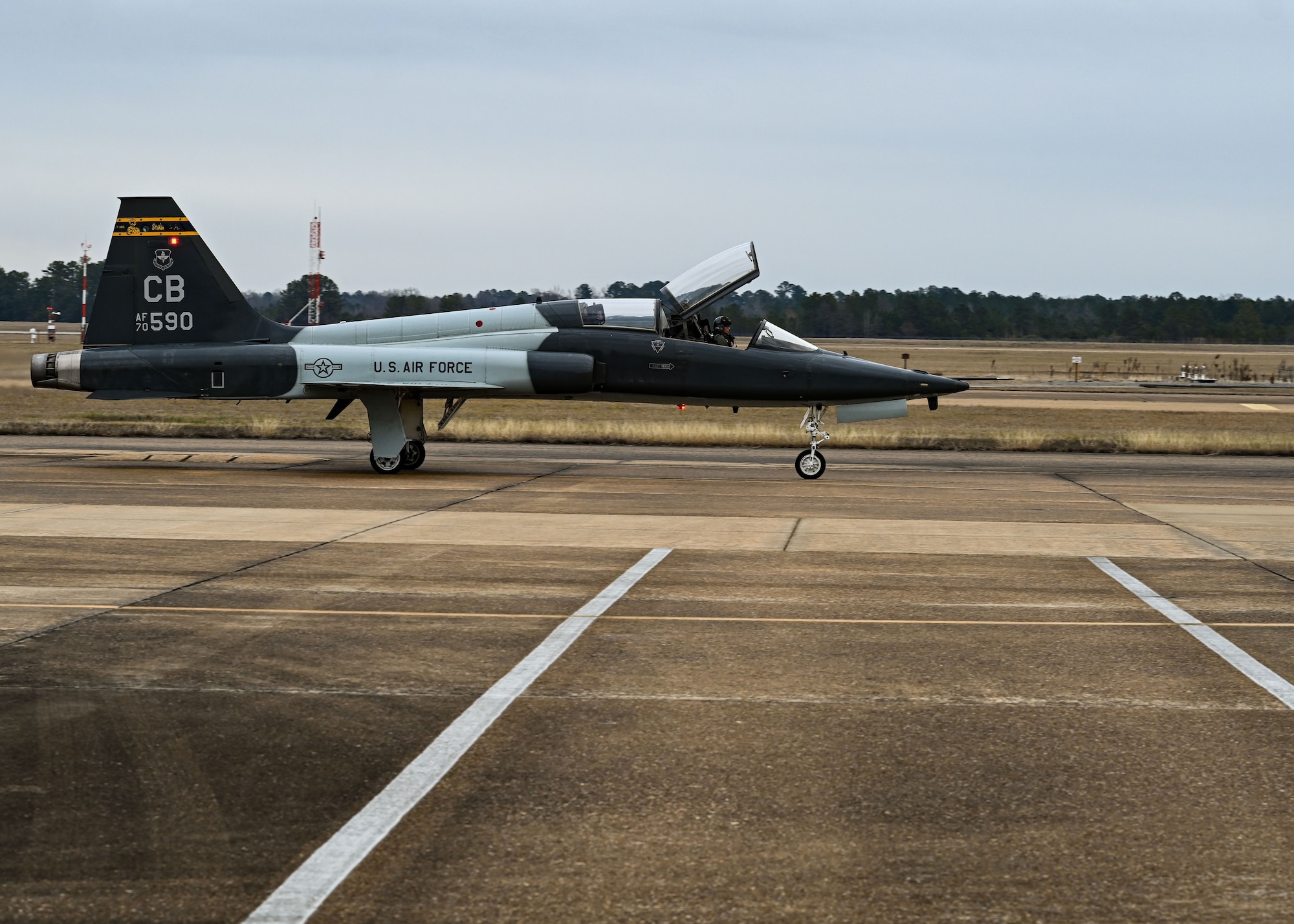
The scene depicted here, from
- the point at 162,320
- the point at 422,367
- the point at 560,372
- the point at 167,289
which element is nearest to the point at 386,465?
the point at 422,367

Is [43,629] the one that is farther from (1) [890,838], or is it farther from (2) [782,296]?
(2) [782,296]

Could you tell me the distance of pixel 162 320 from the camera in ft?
75.2

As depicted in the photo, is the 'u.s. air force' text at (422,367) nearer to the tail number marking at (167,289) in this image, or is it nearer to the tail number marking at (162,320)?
the tail number marking at (162,320)

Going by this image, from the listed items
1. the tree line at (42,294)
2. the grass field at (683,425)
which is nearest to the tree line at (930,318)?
the tree line at (42,294)

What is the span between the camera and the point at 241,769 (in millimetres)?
6359

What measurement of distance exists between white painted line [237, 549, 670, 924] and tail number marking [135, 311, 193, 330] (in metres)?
15.5

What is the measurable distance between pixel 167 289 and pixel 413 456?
5.00 metres

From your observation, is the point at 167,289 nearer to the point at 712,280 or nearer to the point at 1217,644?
the point at 712,280

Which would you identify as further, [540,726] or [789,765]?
[540,726]

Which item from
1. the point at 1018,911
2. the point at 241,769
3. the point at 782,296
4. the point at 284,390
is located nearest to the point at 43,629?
the point at 241,769

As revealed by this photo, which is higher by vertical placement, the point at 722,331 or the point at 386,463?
the point at 722,331

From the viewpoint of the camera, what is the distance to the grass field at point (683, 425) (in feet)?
99.8

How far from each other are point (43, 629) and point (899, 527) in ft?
32.5

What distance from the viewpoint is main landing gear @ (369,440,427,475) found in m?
22.4
